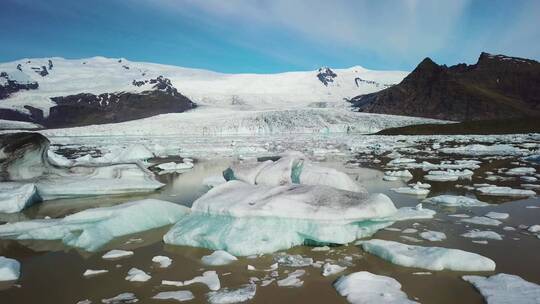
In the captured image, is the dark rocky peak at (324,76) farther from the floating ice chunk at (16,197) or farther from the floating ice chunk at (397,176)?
the floating ice chunk at (16,197)

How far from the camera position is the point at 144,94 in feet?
409

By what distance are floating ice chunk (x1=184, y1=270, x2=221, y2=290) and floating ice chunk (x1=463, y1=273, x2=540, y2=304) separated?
2105mm

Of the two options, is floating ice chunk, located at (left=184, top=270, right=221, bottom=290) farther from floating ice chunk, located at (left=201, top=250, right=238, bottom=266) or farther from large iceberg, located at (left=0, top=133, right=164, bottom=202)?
large iceberg, located at (left=0, top=133, right=164, bottom=202)

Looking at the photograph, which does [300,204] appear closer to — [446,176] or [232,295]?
[232,295]

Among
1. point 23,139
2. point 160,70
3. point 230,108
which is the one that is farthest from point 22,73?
point 23,139

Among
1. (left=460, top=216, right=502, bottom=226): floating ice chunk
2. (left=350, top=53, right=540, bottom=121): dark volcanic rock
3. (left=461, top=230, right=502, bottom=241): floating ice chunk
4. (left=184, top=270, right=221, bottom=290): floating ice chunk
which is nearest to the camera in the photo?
(left=184, top=270, right=221, bottom=290): floating ice chunk

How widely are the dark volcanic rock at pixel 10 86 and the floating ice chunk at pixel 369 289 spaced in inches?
6032

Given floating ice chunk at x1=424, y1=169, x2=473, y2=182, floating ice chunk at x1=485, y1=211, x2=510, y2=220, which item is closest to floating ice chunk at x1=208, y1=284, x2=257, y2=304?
floating ice chunk at x1=485, y1=211, x2=510, y2=220

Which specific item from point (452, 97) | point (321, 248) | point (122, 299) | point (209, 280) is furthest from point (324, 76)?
point (122, 299)

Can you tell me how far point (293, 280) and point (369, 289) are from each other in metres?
0.66

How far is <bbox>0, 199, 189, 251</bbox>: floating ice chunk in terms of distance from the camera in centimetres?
465

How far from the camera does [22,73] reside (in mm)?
148500

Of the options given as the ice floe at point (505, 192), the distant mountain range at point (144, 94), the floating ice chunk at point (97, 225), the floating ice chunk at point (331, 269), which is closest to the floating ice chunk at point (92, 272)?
the floating ice chunk at point (97, 225)

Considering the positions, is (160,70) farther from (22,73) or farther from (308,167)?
(308,167)
